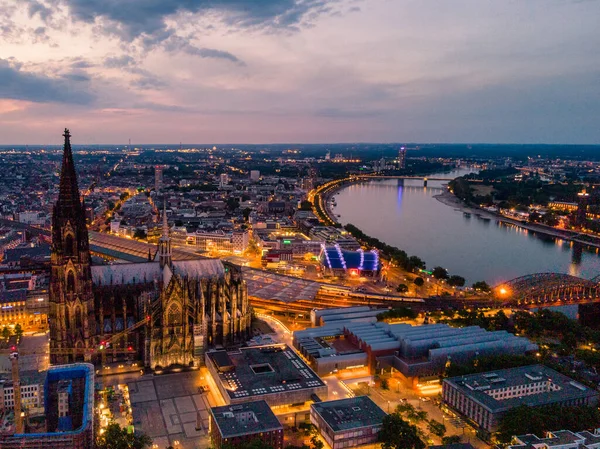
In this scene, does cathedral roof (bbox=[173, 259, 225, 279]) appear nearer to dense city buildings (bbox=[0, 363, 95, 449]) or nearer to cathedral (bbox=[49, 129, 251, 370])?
cathedral (bbox=[49, 129, 251, 370])

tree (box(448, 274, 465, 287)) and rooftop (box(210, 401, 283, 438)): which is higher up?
rooftop (box(210, 401, 283, 438))

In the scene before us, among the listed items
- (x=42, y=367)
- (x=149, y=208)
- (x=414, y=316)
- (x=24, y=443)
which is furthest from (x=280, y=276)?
(x=149, y=208)

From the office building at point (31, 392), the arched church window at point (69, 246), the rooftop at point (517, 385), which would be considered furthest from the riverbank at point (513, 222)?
the office building at point (31, 392)

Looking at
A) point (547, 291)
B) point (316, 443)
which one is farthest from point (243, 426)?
point (547, 291)

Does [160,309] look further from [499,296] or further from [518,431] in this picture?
[499,296]

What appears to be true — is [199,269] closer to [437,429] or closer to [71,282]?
[71,282]

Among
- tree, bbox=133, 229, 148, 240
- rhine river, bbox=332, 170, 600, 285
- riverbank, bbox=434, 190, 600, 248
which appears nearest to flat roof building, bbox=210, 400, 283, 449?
rhine river, bbox=332, 170, 600, 285

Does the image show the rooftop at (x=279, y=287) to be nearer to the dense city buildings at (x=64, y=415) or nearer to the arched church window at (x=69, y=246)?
the arched church window at (x=69, y=246)
